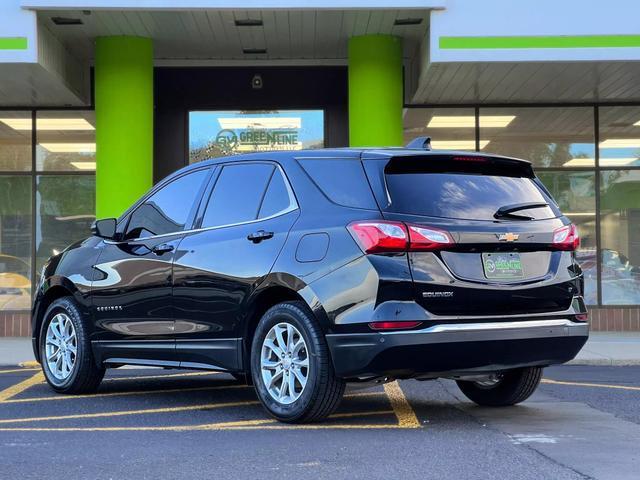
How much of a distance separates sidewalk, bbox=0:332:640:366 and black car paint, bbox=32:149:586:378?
14.2 ft

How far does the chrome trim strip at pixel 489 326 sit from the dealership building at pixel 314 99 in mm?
7536

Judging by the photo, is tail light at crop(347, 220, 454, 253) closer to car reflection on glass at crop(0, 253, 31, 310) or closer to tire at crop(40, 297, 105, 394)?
tire at crop(40, 297, 105, 394)

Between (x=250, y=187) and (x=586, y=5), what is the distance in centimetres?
811

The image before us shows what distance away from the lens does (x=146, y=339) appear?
23.9 ft

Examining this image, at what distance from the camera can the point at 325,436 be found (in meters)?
5.71

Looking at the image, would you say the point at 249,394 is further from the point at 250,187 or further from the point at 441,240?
the point at 441,240

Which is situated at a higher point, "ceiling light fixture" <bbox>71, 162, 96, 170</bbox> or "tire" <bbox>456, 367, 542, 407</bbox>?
"ceiling light fixture" <bbox>71, 162, 96, 170</bbox>

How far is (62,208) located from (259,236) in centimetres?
1075

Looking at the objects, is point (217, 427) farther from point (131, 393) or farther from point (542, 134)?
point (542, 134)

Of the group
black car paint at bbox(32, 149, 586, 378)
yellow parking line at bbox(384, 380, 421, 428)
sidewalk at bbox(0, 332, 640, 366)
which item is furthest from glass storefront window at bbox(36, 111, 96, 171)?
yellow parking line at bbox(384, 380, 421, 428)

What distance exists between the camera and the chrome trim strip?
18.4ft

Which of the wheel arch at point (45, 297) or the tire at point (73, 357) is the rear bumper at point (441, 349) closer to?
the tire at point (73, 357)

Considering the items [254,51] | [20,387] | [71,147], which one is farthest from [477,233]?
[71,147]

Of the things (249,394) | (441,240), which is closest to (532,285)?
(441,240)
